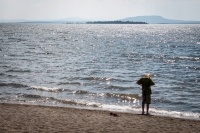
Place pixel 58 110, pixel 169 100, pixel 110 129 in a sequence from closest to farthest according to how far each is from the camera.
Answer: pixel 110 129 < pixel 58 110 < pixel 169 100

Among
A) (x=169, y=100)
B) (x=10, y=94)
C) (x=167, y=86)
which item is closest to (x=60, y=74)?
(x=10, y=94)

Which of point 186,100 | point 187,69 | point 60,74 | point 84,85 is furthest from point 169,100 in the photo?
point 187,69

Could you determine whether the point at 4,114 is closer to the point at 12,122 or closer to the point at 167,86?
the point at 12,122

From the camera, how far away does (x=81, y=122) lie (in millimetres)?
11734

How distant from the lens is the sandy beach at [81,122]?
34.5 ft

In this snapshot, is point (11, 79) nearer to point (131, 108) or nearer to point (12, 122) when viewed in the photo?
point (131, 108)

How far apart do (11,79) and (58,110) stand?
10714 mm

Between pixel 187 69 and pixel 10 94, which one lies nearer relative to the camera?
pixel 10 94

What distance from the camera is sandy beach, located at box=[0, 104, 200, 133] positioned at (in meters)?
10.5

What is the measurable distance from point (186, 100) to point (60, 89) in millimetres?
8701

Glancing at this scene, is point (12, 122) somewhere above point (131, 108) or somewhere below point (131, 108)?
above

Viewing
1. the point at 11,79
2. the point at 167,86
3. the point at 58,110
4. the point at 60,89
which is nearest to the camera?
the point at 58,110

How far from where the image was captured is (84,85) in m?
22.5

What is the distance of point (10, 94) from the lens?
19.1 m
